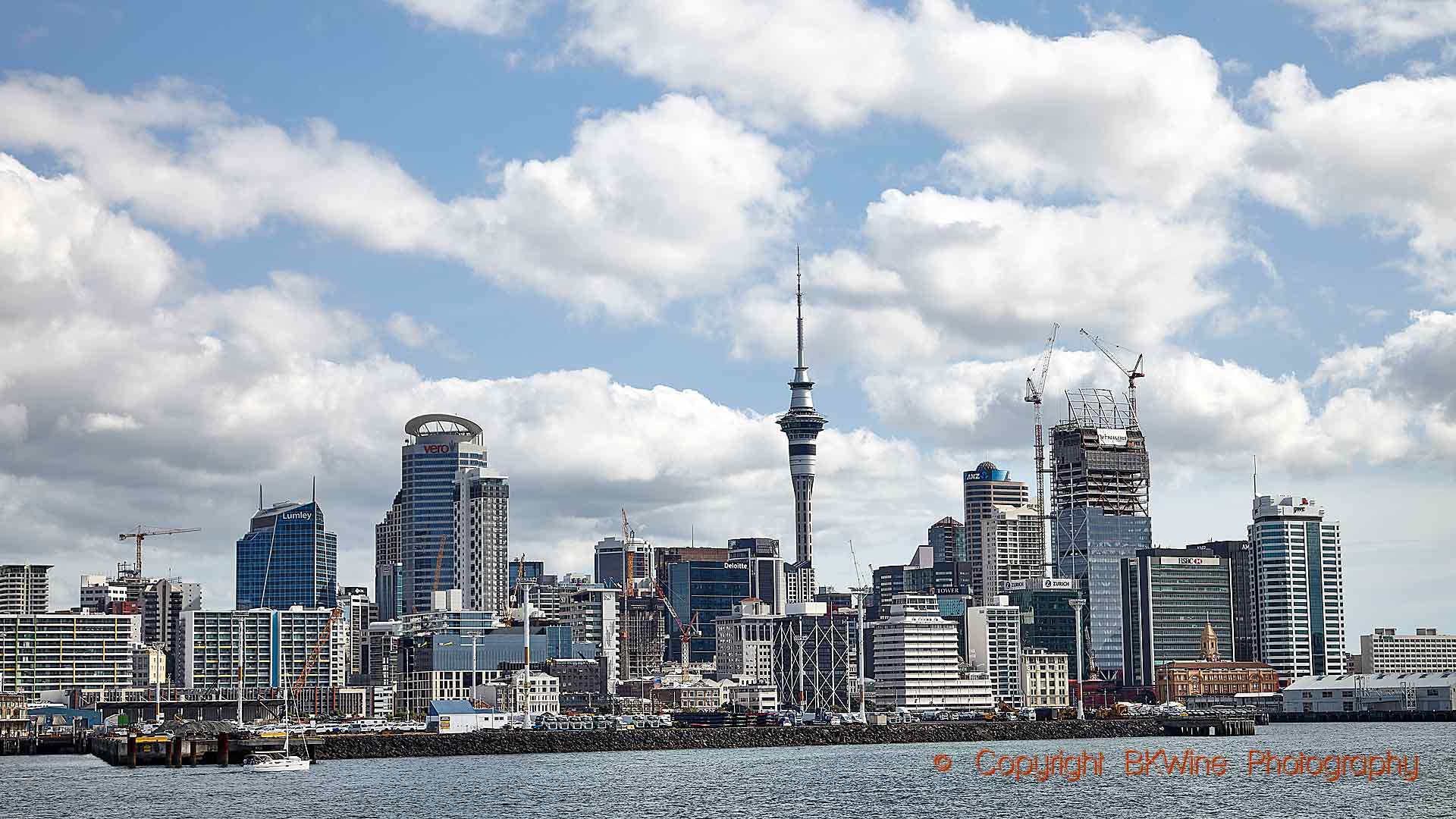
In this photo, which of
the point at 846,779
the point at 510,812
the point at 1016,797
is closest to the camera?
the point at 510,812

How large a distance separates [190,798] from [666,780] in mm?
47607

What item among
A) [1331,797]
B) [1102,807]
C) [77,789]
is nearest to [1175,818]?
[1102,807]

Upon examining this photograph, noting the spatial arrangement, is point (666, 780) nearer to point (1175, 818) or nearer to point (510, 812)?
point (510, 812)

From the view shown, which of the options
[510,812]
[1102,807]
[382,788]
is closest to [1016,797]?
[1102,807]

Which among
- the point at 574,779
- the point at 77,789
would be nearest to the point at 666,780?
the point at 574,779

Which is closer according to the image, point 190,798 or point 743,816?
point 743,816

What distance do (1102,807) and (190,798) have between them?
7385 cm

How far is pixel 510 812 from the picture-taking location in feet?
514

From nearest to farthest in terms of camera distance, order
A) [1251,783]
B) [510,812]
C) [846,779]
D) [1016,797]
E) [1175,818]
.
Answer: [1175,818]
[510,812]
[1016,797]
[1251,783]
[846,779]

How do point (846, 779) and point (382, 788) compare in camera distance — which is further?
point (846, 779)

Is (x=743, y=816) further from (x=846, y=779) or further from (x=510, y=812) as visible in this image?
(x=846, y=779)

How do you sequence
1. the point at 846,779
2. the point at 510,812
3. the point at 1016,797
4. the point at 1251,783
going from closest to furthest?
the point at 510,812 < the point at 1016,797 < the point at 1251,783 < the point at 846,779

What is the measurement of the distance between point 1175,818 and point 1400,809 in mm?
17346

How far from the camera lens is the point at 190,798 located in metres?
170
